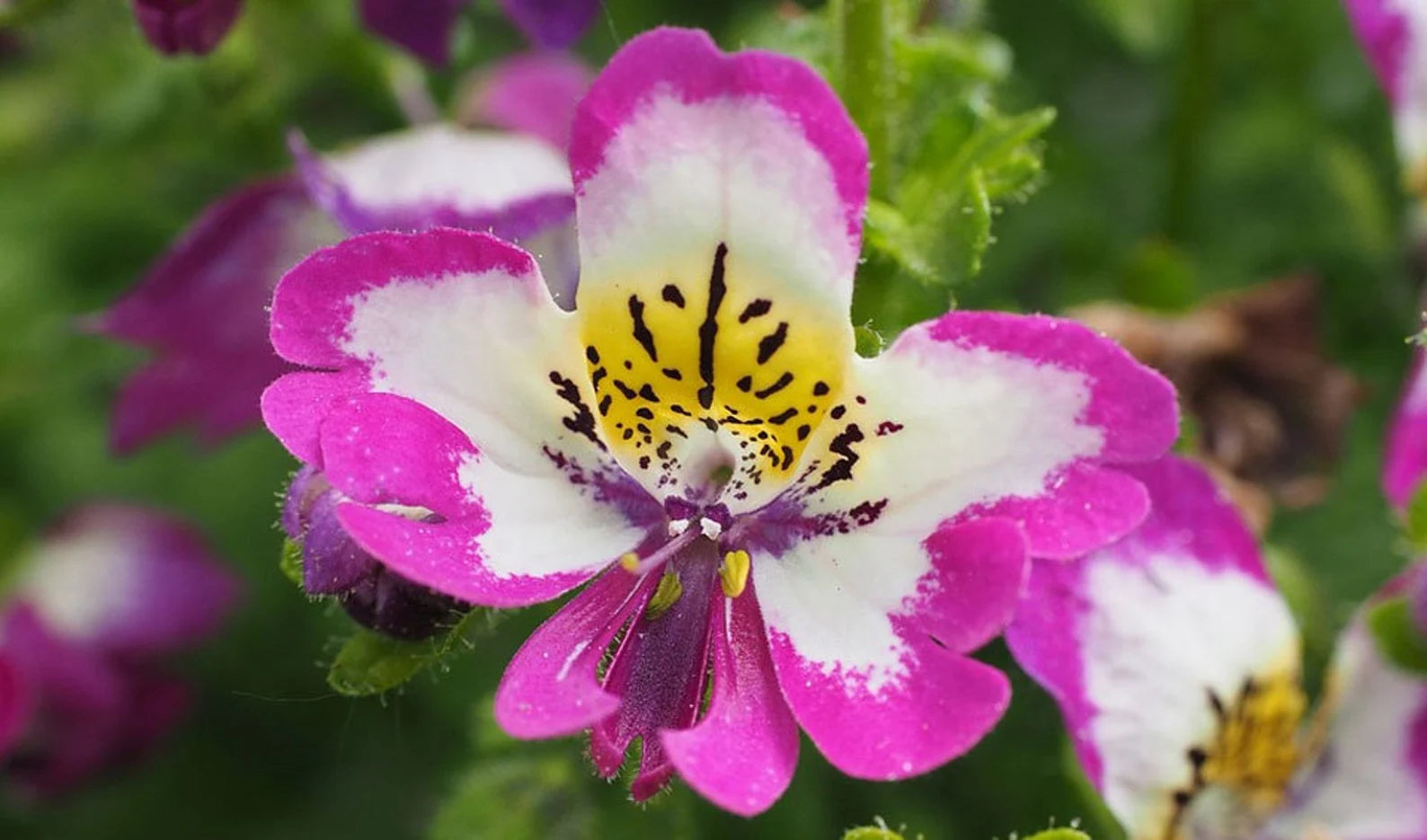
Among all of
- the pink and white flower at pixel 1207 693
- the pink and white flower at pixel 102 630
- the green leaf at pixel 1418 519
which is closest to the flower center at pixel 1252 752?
the pink and white flower at pixel 1207 693

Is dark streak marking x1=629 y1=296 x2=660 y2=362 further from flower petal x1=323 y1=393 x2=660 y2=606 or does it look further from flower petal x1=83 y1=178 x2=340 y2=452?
flower petal x1=83 y1=178 x2=340 y2=452

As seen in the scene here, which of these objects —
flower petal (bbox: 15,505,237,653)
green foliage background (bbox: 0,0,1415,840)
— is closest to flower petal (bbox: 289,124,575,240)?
green foliage background (bbox: 0,0,1415,840)

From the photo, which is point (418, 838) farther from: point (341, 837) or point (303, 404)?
point (303, 404)

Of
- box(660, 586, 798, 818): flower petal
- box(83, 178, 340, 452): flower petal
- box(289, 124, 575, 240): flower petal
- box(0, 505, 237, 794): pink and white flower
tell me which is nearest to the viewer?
box(660, 586, 798, 818): flower petal

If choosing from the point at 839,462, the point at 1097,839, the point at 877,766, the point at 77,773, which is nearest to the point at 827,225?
the point at 839,462

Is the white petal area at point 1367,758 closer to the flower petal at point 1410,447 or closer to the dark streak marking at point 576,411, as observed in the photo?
the flower petal at point 1410,447
